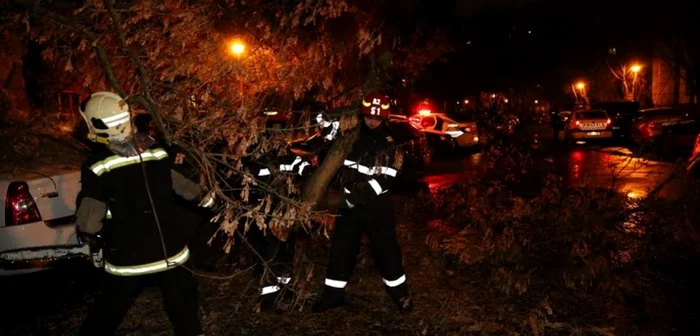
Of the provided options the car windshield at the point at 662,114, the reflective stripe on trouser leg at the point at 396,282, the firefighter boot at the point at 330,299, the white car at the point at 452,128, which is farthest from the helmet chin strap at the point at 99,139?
the car windshield at the point at 662,114

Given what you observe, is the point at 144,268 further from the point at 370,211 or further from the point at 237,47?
the point at 237,47

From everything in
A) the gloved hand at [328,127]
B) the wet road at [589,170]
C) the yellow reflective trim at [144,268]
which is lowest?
the wet road at [589,170]

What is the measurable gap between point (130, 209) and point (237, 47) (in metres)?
2.22

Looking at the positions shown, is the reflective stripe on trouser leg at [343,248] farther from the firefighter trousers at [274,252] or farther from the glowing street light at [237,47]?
the glowing street light at [237,47]

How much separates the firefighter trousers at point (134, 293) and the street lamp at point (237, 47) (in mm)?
2163

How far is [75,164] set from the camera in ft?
18.4

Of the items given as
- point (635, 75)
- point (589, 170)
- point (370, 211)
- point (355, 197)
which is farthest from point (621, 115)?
point (355, 197)

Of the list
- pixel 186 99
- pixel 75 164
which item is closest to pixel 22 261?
pixel 75 164

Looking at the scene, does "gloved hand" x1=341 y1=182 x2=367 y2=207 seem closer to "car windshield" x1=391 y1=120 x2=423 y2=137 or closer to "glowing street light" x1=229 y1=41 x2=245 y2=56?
"glowing street light" x1=229 y1=41 x2=245 y2=56

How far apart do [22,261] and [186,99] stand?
190cm

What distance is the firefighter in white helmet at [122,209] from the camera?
3234 mm

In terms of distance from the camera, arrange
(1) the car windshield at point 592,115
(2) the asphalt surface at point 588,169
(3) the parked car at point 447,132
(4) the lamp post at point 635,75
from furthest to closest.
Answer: (4) the lamp post at point 635,75, (1) the car windshield at point 592,115, (3) the parked car at point 447,132, (2) the asphalt surface at point 588,169

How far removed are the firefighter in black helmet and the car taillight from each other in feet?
7.74

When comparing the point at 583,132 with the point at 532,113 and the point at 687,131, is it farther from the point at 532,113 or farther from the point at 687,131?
the point at 532,113
